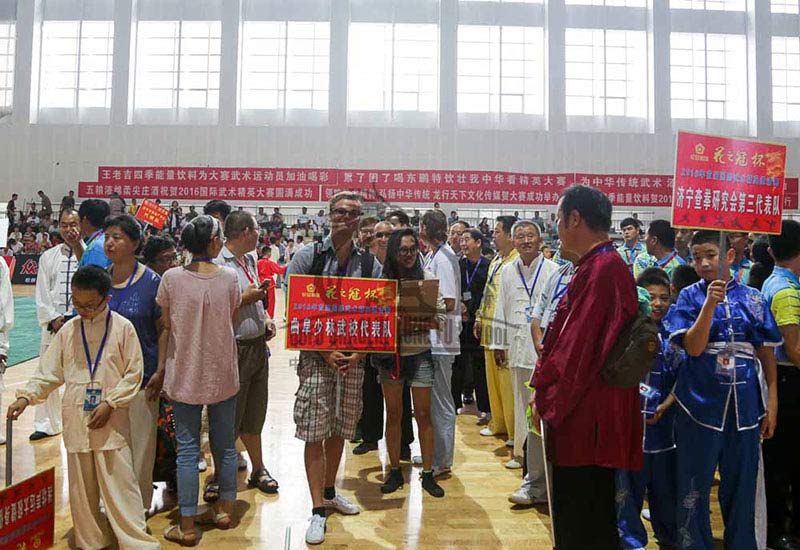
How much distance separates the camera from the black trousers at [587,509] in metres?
1.61

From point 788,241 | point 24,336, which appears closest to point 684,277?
point 788,241

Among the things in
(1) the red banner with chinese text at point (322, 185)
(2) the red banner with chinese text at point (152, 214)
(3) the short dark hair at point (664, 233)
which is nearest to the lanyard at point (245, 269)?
(3) the short dark hair at point (664, 233)

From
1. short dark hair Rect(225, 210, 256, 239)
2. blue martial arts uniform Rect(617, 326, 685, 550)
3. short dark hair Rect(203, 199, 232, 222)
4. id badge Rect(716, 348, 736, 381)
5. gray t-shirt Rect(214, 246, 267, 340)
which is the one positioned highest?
short dark hair Rect(203, 199, 232, 222)

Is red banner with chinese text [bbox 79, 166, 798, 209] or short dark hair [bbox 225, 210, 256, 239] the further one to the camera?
red banner with chinese text [bbox 79, 166, 798, 209]

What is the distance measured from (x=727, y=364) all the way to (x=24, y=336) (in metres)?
8.21

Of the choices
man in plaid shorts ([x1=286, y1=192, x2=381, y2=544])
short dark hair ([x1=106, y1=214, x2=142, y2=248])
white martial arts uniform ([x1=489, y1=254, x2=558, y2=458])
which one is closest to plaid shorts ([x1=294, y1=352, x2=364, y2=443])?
man in plaid shorts ([x1=286, y1=192, x2=381, y2=544])

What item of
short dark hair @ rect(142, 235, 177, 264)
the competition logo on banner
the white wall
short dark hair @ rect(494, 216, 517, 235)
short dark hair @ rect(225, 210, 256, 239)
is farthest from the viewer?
the white wall

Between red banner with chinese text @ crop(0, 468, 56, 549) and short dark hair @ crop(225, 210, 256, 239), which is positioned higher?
short dark hair @ crop(225, 210, 256, 239)

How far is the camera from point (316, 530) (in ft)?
7.73

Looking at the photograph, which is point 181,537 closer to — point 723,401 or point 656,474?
point 656,474

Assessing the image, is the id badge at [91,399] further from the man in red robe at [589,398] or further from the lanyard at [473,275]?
the lanyard at [473,275]

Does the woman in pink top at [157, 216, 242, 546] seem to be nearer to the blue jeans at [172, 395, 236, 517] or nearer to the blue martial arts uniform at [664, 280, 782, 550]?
the blue jeans at [172, 395, 236, 517]

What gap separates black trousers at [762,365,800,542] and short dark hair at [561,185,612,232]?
1352 mm

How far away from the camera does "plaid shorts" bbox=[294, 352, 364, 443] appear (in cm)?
240
